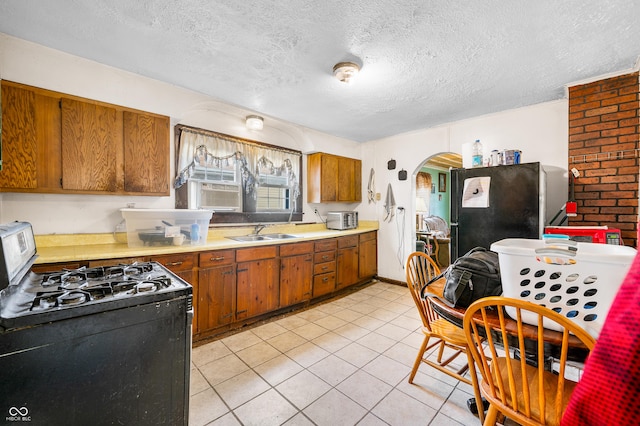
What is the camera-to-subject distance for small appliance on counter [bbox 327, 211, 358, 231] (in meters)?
4.18

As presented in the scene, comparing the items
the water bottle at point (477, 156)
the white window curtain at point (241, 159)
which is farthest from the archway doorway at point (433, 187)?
the white window curtain at point (241, 159)

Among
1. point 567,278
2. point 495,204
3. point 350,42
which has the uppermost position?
point 350,42

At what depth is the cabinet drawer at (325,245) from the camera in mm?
3538

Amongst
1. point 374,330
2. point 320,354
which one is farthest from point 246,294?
point 374,330

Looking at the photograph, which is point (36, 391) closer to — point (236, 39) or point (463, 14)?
point (236, 39)

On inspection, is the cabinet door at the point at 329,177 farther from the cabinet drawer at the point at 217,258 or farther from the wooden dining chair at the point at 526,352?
the wooden dining chair at the point at 526,352

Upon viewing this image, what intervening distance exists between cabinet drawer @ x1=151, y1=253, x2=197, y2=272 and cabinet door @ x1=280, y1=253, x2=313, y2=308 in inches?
40.5

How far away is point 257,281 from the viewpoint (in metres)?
2.88

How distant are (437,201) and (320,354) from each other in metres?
6.91

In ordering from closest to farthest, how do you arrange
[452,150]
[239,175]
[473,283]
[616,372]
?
[616,372] → [473,283] → [239,175] → [452,150]

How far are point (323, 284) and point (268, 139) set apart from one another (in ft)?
7.27

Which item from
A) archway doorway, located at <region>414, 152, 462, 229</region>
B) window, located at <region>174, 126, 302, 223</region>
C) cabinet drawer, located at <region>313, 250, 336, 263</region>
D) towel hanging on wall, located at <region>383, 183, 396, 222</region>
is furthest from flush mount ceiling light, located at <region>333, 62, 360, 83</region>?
archway doorway, located at <region>414, 152, 462, 229</region>

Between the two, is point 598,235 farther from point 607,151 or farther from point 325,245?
point 325,245

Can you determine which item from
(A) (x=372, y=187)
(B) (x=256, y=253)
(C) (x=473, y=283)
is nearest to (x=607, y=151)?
(C) (x=473, y=283)
